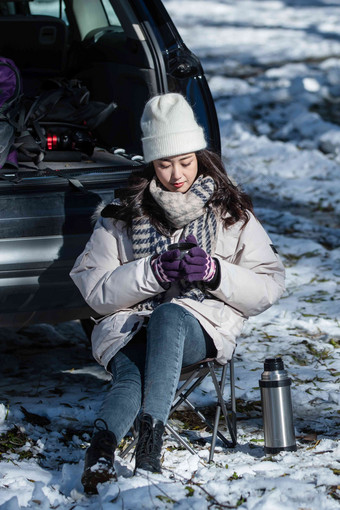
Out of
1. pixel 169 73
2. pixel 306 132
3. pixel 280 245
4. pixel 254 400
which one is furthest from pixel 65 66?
pixel 306 132

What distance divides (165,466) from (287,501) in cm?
59

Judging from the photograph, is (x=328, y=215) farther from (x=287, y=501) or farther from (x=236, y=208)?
(x=287, y=501)

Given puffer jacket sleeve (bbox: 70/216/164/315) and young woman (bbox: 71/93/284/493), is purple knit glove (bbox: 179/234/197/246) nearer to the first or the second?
young woman (bbox: 71/93/284/493)

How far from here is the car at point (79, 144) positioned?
11.6 feet

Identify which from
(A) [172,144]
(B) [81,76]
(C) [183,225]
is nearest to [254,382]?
(C) [183,225]

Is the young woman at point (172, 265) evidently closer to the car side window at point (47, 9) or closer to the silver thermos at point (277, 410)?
the silver thermos at point (277, 410)


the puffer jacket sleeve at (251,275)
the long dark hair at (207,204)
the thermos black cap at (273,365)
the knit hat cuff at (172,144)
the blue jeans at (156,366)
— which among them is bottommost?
the thermos black cap at (273,365)

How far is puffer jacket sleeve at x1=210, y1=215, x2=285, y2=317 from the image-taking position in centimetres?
312

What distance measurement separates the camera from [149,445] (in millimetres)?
2854

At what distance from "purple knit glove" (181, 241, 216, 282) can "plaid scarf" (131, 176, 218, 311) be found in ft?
0.57

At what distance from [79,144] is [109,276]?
4.90 ft

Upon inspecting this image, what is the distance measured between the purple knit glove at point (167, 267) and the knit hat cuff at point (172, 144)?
0.42 m

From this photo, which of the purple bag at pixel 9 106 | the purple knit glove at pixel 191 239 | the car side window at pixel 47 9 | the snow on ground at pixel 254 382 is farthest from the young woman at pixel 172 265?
the car side window at pixel 47 9

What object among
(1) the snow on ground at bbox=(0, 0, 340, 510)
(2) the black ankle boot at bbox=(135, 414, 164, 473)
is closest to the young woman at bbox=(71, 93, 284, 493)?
(2) the black ankle boot at bbox=(135, 414, 164, 473)
